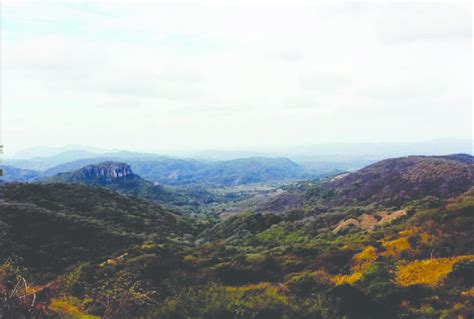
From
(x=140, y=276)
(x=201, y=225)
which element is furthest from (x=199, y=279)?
(x=201, y=225)

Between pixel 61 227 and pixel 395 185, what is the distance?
95.8 m

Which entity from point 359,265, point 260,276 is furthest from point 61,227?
point 359,265

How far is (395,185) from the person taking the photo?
395 feet

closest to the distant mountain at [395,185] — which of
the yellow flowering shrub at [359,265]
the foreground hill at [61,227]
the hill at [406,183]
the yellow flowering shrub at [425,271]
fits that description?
the hill at [406,183]

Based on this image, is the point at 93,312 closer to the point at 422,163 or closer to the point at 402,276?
the point at 402,276

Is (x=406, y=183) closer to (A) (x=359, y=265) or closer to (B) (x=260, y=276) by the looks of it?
(A) (x=359, y=265)

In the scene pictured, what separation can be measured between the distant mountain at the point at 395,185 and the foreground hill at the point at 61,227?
5596 centimetres

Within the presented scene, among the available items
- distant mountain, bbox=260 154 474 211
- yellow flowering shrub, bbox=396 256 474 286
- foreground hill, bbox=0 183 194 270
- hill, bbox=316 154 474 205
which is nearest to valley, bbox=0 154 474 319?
yellow flowering shrub, bbox=396 256 474 286

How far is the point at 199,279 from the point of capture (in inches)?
1107

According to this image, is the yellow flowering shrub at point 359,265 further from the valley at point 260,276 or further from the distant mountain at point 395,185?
the distant mountain at point 395,185

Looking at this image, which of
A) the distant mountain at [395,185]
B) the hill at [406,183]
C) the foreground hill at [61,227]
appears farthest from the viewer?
the distant mountain at [395,185]

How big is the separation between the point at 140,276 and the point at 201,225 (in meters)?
94.4

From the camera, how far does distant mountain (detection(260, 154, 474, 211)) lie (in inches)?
4107

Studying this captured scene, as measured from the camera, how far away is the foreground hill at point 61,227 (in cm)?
5034
